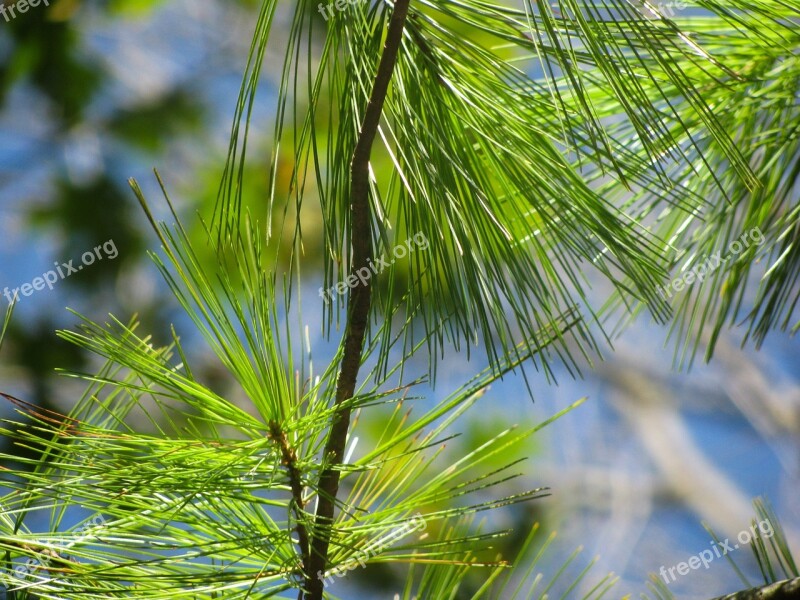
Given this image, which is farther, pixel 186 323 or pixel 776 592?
pixel 186 323

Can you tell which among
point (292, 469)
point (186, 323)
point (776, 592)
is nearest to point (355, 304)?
point (292, 469)

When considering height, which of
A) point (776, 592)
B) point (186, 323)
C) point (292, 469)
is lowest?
point (776, 592)

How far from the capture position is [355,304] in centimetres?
39

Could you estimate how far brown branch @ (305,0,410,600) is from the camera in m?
0.36

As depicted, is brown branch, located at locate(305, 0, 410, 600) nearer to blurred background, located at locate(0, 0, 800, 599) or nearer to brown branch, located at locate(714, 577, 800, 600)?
brown branch, located at locate(714, 577, 800, 600)

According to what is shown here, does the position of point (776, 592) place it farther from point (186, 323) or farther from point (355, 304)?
point (186, 323)

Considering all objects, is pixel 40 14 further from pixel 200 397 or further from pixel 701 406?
pixel 701 406

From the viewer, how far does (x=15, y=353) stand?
166 centimetres

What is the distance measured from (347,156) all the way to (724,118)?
28 centimetres

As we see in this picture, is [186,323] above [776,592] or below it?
above

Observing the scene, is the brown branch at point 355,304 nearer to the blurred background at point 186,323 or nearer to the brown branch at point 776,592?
the brown branch at point 776,592

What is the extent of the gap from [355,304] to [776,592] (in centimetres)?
22

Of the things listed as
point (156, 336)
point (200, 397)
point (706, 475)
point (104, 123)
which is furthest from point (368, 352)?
point (706, 475)

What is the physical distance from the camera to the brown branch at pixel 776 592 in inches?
14.5
